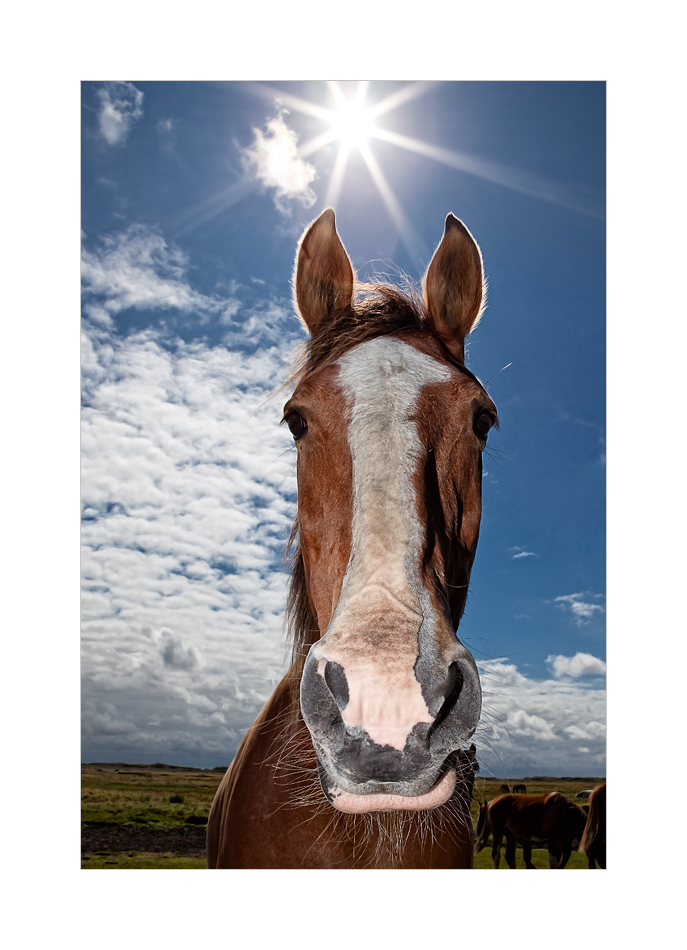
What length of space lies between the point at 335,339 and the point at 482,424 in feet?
1.99

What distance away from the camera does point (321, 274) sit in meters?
2.38

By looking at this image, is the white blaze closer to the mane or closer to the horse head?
the horse head

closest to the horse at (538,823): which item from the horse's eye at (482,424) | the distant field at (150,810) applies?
the distant field at (150,810)

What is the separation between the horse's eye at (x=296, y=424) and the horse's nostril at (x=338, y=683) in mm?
857

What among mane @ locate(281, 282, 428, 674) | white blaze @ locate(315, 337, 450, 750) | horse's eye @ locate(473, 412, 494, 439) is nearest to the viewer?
white blaze @ locate(315, 337, 450, 750)

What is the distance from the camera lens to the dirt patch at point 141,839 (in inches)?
102

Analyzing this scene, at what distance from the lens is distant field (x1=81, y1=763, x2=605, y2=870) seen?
258 centimetres

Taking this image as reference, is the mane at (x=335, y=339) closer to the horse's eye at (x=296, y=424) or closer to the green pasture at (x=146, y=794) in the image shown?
the horse's eye at (x=296, y=424)

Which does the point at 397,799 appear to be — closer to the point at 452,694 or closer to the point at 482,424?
the point at 452,694

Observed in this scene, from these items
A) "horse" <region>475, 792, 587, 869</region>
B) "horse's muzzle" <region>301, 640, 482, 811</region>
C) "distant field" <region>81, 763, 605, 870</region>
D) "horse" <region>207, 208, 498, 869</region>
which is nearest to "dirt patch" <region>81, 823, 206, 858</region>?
"distant field" <region>81, 763, 605, 870</region>

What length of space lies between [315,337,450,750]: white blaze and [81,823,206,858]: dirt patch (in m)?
2.00

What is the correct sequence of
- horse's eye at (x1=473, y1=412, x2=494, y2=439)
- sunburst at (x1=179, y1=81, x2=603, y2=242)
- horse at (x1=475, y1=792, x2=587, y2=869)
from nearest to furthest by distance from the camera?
horse's eye at (x1=473, y1=412, x2=494, y2=439) → sunburst at (x1=179, y1=81, x2=603, y2=242) → horse at (x1=475, y1=792, x2=587, y2=869)

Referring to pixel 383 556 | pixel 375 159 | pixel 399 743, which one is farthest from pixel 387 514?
pixel 375 159
